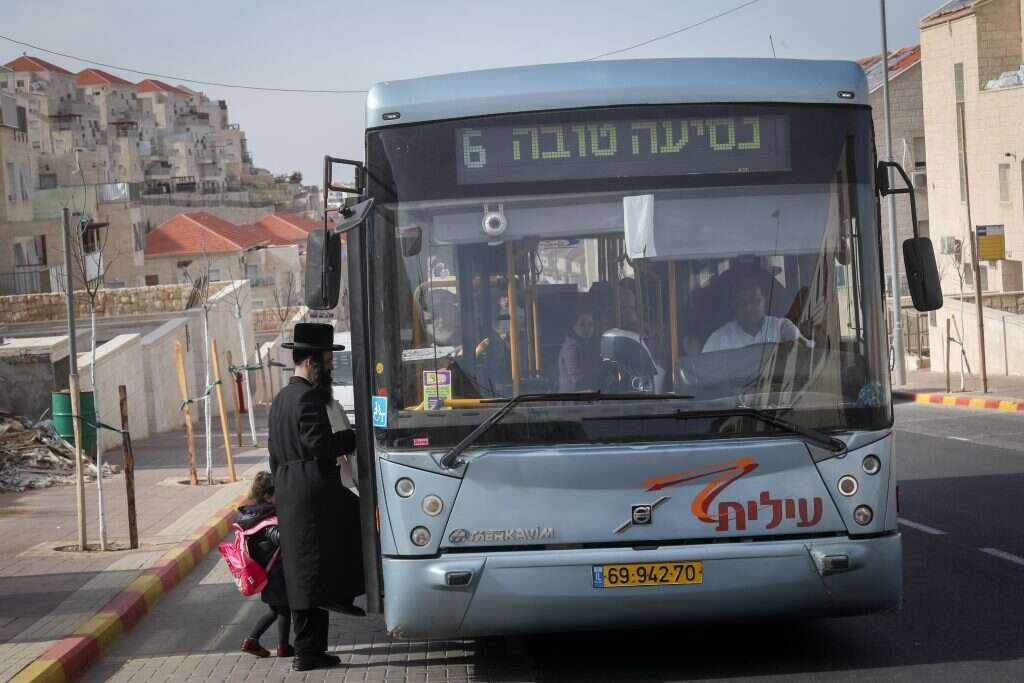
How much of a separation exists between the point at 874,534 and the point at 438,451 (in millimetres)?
2167

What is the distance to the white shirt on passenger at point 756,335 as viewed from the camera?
22.2 ft

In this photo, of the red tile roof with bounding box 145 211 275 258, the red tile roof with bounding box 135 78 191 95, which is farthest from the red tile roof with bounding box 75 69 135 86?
the red tile roof with bounding box 145 211 275 258

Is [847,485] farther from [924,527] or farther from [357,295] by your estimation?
[924,527]

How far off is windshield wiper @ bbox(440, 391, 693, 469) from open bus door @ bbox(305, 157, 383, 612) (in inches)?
20.8

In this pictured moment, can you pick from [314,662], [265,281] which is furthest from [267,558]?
[265,281]

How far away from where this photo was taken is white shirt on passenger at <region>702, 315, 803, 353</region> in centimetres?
677

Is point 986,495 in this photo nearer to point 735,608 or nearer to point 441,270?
point 735,608

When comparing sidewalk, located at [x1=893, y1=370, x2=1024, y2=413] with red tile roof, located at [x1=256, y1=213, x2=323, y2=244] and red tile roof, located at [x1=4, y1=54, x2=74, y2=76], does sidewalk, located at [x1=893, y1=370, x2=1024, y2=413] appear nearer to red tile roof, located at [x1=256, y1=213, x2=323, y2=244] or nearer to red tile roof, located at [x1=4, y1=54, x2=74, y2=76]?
red tile roof, located at [x1=256, y1=213, x2=323, y2=244]

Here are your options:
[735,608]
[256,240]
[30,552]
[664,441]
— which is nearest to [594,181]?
[664,441]

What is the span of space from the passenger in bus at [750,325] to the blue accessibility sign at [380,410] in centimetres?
162

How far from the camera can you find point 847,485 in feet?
22.1

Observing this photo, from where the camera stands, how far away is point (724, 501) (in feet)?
22.0

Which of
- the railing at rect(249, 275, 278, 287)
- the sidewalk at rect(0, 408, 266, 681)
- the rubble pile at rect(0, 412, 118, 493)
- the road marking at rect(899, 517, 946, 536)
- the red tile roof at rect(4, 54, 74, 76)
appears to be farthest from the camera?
the red tile roof at rect(4, 54, 74, 76)

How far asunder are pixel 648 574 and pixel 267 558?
2.41 m
